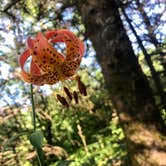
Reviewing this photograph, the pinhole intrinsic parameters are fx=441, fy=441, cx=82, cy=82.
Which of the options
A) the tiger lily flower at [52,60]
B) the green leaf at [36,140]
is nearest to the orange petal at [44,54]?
the tiger lily flower at [52,60]

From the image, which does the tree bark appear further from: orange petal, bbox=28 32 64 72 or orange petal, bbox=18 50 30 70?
orange petal, bbox=18 50 30 70

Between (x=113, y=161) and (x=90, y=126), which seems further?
(x=90, y=126)

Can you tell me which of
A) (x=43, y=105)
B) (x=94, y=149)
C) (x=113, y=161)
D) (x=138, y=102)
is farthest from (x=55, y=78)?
(x=43, y=105)

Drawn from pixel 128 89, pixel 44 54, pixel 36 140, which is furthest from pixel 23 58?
pixel 128 89

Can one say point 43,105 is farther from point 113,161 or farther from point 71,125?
point 113,161

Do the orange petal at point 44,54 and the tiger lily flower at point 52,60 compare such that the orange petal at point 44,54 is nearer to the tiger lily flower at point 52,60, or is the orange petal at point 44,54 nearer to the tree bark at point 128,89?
the tiger lily flower at point 52,60

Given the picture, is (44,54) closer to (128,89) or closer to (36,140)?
(36,140)

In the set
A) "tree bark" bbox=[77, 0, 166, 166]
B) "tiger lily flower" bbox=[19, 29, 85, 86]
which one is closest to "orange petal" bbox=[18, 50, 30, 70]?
"tiger lily flower" bbox=[19, 29, 85, 86]
